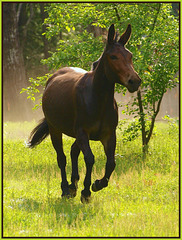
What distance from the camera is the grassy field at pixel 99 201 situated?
5918 mm

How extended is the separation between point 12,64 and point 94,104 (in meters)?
12.7

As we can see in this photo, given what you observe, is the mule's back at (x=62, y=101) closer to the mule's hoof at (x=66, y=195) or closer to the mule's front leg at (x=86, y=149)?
the mule's front leg at (x=86, y=149)

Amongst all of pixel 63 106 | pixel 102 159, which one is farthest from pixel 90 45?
pixel 63 106

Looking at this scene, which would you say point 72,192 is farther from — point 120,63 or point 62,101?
point 120,63

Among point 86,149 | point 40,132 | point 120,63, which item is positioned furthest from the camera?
point 40,132

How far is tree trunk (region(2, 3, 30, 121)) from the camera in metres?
18.4

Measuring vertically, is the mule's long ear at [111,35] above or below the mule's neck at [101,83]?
above

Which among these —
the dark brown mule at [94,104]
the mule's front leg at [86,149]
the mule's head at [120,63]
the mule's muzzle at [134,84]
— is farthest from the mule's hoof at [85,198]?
the mule's muzzle at [134,84]

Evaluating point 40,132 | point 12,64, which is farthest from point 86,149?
point 12,64

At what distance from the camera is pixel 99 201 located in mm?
7145

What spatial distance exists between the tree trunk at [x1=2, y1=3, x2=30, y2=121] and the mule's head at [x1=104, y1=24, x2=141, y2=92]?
12.9 meters

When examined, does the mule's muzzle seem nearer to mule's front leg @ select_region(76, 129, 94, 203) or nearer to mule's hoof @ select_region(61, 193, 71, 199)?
mule's front leg @ select_region(76, 129, 94, 203)

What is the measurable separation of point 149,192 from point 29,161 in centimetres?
422

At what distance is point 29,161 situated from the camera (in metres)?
11.2
